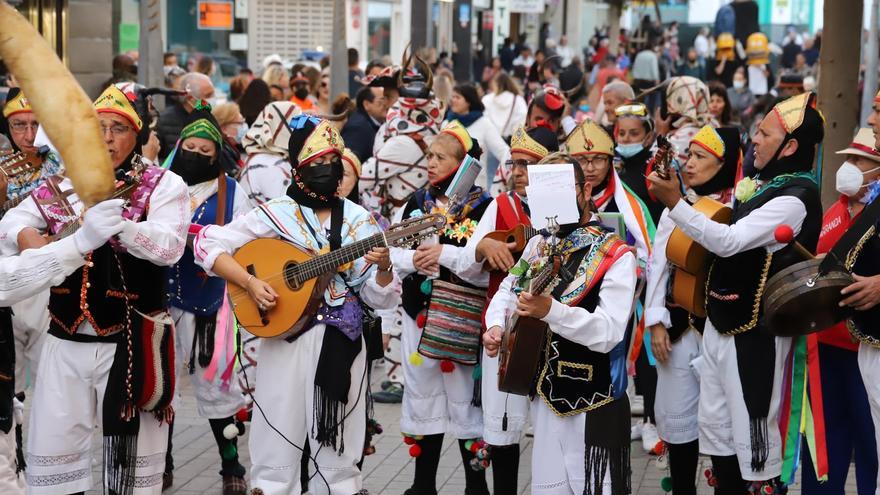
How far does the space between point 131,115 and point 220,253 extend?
28.7 inches

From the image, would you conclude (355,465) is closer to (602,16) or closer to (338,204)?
(338,204)

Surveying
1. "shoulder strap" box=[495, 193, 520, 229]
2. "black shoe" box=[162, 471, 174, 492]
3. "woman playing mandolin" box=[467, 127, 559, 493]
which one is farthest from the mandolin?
"black shoe" box=[162, 471, 174, 492]

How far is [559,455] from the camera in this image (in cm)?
505

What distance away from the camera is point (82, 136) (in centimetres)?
229

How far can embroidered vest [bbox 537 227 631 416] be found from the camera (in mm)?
4922

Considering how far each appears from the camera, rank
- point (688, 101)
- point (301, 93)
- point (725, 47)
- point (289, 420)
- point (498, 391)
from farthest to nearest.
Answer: point (725, 47) → point (301, 93) → point (688, 101) → point (498, 391) → point (289, 420)

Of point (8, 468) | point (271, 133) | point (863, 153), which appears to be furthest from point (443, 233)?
point (8, 468)

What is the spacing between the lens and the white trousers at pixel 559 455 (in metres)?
5.00

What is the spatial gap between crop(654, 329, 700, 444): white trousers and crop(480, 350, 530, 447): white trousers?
73 centimetres

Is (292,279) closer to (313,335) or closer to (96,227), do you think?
(313,335)

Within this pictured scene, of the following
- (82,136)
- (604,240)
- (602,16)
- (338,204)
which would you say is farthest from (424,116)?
(602,16)

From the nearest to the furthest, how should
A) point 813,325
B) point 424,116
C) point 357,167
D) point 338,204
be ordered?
1. point 813,325
2. point 338,204
3. point 357,167
4. point 424,116

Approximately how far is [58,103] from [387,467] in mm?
5429

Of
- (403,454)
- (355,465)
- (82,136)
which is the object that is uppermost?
(82,136)
